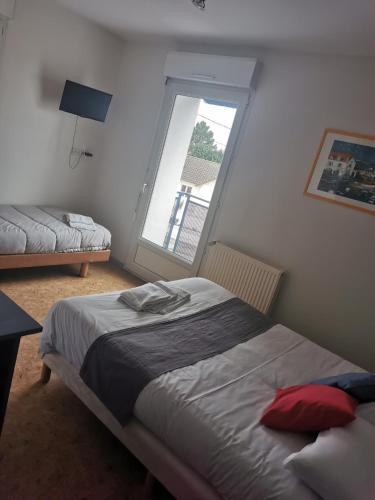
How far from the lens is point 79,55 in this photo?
4.23m

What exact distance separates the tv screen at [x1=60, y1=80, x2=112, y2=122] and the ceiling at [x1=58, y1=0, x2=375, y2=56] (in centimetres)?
75

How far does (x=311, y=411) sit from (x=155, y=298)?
1.15 meters

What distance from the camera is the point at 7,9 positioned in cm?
350

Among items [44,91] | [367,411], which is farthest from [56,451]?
[44,91]

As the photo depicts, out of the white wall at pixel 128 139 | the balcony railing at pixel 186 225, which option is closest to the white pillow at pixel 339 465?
the balcony railing at pixel 186 225

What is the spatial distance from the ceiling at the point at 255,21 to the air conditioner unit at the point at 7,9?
0.49 meters

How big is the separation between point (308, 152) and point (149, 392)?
248cm

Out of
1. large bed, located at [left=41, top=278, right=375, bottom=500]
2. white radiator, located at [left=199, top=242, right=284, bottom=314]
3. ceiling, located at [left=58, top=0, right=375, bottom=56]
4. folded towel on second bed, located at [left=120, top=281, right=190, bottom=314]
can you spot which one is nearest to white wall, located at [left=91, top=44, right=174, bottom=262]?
ceiling, located at [left=58, top=0, right=375, bottom=56]

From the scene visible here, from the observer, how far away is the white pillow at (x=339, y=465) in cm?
134

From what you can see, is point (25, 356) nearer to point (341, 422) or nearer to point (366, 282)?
point (341, 422)

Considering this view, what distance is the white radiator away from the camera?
3.35 meters

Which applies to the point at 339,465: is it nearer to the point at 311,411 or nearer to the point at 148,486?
the point at 311,411

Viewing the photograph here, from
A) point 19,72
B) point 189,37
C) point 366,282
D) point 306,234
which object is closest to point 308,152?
point 306,234

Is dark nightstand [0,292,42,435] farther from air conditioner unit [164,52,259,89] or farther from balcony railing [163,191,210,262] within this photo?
air conditioner unit [164,52,259,89]
